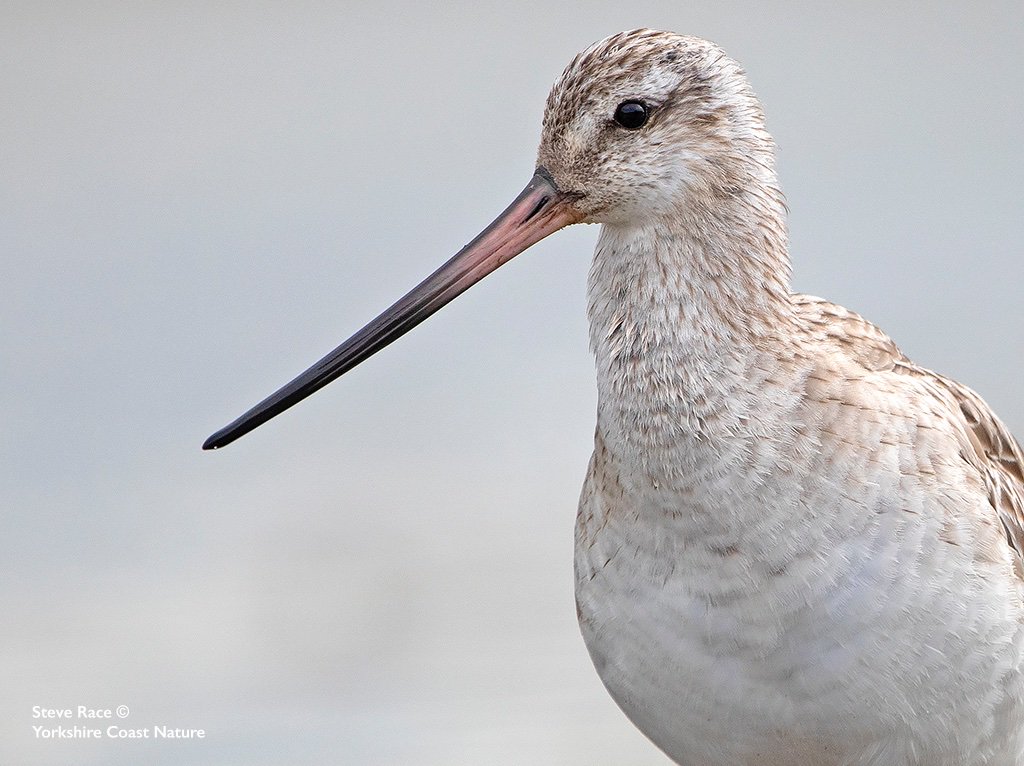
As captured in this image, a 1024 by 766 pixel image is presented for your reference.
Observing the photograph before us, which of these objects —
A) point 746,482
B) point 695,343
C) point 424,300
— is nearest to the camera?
point 746,482

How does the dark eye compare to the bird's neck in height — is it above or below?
above

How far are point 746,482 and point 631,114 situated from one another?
0.90 metres

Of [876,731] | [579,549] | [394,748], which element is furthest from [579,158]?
[394,748]

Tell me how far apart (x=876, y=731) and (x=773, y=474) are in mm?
673

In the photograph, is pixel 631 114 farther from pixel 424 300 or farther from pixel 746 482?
pixel 746 482

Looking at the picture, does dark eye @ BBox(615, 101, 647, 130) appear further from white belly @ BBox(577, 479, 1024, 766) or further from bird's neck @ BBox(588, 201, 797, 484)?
white belly @ BBox(577, 479, 1024, 766)

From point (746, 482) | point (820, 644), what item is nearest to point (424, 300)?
point (746, 482)

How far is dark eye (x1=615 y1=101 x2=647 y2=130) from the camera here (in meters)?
4.20

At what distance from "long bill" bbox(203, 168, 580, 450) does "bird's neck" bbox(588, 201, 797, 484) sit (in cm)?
26

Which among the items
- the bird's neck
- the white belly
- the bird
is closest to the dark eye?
the bird

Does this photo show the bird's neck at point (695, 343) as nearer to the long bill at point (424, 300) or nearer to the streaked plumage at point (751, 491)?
the streaked plumage at point (751, 491)

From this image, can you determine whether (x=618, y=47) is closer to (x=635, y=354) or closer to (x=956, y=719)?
(x=635, y=354)

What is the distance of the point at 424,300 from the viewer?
4465 millimetres

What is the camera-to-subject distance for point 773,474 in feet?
13.5
